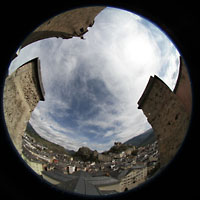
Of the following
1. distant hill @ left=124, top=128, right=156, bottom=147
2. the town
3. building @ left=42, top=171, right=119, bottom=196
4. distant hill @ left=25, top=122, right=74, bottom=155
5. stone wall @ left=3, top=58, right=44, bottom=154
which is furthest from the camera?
distant hill @ left=124, top=128, right=156, bottom=147

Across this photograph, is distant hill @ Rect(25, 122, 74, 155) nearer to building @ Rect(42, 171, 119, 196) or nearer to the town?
the town

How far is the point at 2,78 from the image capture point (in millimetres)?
2363

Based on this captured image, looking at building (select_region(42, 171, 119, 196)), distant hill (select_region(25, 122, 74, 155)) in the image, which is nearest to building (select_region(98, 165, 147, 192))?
building (select_region(42, 171, 119, 196))

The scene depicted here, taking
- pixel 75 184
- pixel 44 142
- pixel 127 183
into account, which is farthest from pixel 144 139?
pixel 44 142

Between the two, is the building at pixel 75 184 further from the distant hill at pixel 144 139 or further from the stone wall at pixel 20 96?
the distant hill at pixel 144 139

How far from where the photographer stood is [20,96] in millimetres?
4988

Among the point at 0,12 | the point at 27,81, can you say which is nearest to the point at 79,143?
the point at 27,81

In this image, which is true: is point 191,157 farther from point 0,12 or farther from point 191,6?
point 0,12

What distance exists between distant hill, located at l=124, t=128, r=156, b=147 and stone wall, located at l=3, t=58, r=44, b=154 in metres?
4.33

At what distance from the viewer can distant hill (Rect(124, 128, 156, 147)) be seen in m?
5.82

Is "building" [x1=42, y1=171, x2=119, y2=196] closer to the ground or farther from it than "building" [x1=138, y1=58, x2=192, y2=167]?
closer to the ground

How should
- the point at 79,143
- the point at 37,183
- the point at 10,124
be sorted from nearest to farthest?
1. the point at 37,183
2. the point at 10,124
3. the point at 79,143

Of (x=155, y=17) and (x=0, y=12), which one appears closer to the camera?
(x=0, y=12)

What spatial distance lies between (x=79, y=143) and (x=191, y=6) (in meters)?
6.91
